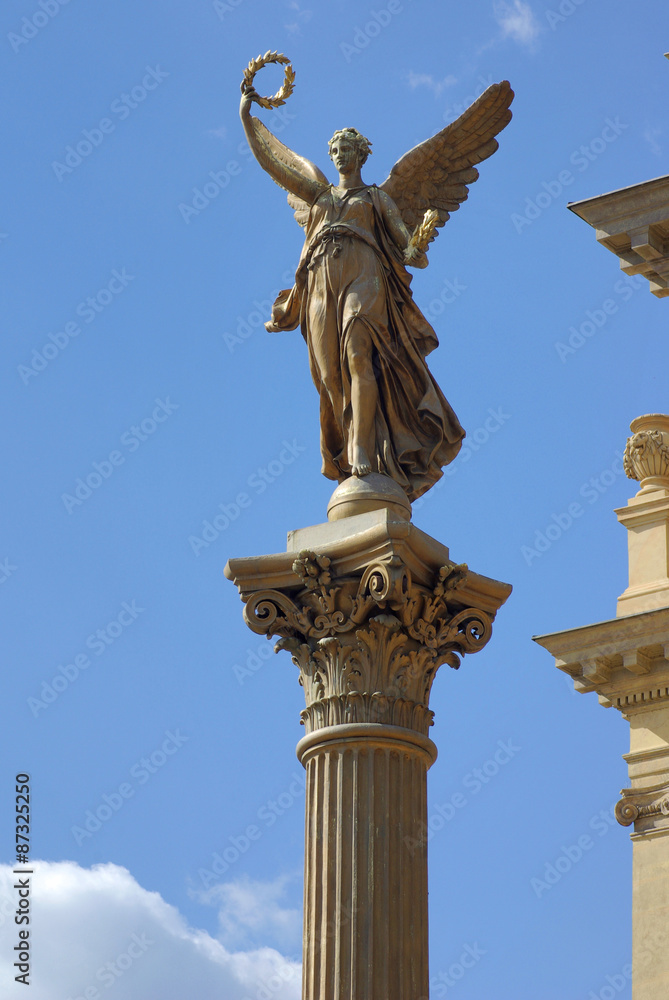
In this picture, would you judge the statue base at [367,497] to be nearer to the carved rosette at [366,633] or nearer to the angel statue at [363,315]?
the angel statue at [363,315]

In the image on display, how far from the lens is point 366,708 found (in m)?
16.8

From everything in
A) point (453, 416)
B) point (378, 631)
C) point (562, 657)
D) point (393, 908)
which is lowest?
point (393, 908)

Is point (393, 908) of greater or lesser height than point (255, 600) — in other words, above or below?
below

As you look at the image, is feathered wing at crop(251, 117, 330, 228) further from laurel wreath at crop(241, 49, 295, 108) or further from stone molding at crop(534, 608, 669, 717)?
stone molding at crop(534, 608, 669, 717)

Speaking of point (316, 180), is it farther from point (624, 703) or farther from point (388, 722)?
point (624, 703)

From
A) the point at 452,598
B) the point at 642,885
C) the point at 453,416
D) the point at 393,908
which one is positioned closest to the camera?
the point at 393,908

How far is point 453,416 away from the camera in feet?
60.1

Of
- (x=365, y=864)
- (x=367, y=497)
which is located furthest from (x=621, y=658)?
(x=365, y=864)

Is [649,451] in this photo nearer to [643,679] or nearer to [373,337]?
[643,679]

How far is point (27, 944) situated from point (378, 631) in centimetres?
769

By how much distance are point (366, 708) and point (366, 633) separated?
0.57 metres

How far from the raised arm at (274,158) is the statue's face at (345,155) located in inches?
8.2

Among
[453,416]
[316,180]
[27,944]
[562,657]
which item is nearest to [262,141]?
[316,180]

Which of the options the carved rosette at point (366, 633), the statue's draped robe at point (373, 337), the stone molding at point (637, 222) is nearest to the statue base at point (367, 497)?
the statue's draped robe at point (373, 337)
